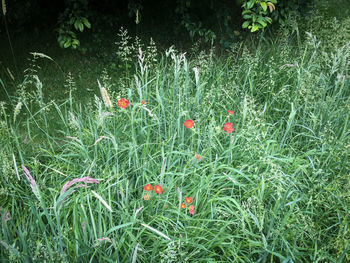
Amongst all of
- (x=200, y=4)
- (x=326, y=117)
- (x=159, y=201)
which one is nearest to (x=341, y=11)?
(x=200, y=4)

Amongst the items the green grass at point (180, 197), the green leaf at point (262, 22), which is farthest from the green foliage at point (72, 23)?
the green leaf at point (262, 22)

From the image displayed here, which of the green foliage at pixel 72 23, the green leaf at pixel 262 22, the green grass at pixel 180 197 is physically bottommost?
the green grass at pixel 180 197

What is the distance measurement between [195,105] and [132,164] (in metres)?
0.70

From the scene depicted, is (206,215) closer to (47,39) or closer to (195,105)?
(195,105)

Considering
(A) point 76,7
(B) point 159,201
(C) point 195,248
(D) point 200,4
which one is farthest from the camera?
(D) point 200,4

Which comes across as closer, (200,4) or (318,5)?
(200,4)

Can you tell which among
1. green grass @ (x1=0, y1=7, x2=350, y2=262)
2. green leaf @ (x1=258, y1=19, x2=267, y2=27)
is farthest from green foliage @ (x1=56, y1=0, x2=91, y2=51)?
green leaf @ (x1=258, y1=19, x2=267, y2=27)

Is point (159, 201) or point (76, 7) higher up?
point (76, 7)

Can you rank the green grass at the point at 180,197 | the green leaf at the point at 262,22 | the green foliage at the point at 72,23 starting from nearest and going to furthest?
the green grass at the point at 180,197
the green leaf at the point at 262,22
the green foliage at the point at 72,23

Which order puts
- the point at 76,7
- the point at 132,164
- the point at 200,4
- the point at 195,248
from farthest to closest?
the point at 200,4 < the point at 76,7 < the point at 132,164 < the point at 195,248

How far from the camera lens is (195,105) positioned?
260 centimetres

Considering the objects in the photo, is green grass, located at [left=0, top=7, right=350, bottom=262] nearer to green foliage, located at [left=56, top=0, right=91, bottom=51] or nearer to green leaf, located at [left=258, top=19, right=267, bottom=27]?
green leaf, located at [left=258, top=19, right=267, bottom=27]

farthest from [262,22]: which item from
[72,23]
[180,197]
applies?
[180,197]

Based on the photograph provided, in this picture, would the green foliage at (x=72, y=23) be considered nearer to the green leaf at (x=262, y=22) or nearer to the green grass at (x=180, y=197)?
the green grass at (x=180, y=197)
